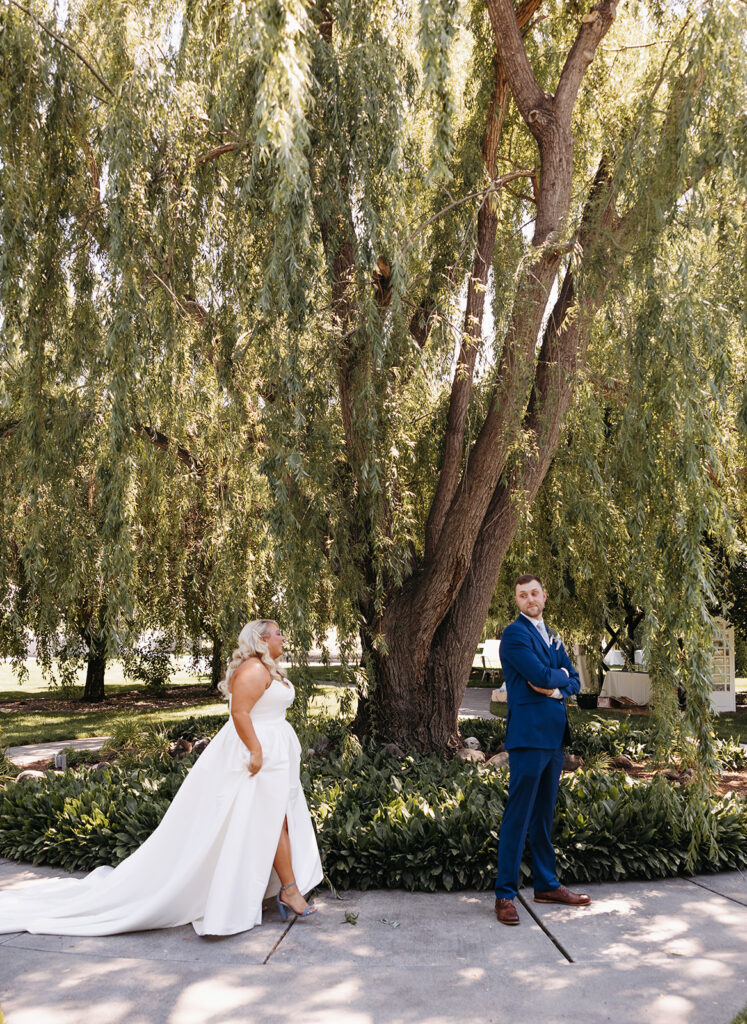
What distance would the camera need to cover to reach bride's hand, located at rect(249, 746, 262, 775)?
15.2 feet

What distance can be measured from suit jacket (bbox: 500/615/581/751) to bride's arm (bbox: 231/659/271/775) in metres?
1.40

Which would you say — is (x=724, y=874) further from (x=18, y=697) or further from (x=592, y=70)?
(x=18, y=697)

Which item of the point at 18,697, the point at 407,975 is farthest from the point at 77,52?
the point at 18,697

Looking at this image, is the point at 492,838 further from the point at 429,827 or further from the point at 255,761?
the point at 255,761

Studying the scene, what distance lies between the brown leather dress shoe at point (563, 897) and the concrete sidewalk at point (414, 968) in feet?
0.17

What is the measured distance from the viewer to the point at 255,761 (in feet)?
15.2

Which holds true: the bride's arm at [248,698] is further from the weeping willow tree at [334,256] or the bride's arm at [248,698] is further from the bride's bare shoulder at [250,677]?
the weeping willow tree at [334,256]

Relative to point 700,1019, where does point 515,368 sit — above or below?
above

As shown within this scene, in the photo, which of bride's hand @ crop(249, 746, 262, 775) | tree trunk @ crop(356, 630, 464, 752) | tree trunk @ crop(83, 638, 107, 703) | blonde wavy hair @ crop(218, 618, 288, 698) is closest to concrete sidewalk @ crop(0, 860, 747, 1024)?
bride's hand @ crop(249, 746, 262, 775)

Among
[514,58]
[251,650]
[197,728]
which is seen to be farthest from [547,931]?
[197,728]

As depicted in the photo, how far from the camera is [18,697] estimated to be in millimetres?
22297

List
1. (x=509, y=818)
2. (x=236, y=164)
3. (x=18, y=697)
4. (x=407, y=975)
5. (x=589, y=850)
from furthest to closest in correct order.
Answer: (x=18, y=697) → (x=236, y=164) → (x=589, y=850) → (x=509, y=818) → (x=407, y=975)

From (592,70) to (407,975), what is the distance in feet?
27.5

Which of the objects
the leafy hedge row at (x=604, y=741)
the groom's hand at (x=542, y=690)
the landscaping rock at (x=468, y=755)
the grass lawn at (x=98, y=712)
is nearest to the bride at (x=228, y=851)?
the groom's hand at (x=542, y=690)
